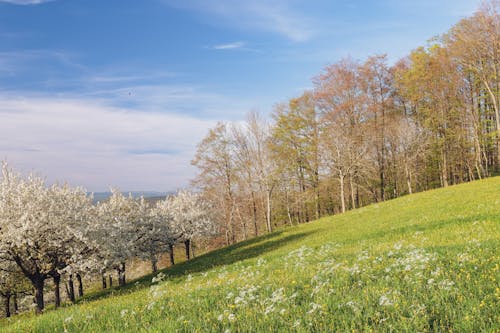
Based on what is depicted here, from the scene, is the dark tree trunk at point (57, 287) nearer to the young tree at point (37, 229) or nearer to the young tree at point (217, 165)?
the young tree at point (37, 229)

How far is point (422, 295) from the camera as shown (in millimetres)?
5578

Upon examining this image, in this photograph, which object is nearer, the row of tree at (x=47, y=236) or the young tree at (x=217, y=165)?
the row of tree at (x=47, y=236)

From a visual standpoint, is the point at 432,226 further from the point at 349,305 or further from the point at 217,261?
the point at 217,261

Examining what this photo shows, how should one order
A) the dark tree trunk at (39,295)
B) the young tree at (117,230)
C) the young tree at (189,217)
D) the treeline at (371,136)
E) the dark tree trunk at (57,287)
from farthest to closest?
1. the young tree at (189,217)
2. the treeline at (371,136)
3. the young tree at (117,230)
4. the dark tree trunk at (57,287)
5. the dark tree trunk at (39,295)

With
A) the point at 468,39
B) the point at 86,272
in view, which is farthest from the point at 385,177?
the point at 86,272

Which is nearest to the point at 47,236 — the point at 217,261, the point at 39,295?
the point at 39,295

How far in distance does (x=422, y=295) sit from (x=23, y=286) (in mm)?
43152

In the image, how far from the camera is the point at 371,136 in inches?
1838

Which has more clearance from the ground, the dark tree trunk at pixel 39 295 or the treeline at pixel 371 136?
the treeline at pixel 371 136

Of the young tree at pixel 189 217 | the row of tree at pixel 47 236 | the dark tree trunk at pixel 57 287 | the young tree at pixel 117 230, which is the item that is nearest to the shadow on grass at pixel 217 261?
the dark tree trunk at pixel 57 287

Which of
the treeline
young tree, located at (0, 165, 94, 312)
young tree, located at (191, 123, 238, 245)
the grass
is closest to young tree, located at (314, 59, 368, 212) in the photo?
the treeline

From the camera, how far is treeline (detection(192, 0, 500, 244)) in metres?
44.8

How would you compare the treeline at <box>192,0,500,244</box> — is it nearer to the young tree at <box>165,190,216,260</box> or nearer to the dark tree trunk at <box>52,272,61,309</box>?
the young tree at <box>165,190,216,260</box>

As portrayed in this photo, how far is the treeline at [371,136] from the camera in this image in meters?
44.8
